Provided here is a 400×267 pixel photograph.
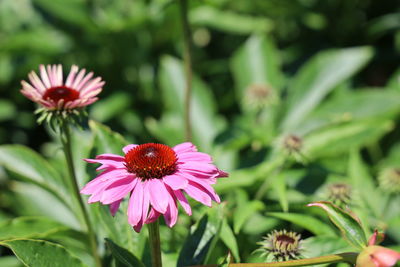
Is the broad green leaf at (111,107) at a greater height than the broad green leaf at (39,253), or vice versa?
the broad green leaf at (111,107)

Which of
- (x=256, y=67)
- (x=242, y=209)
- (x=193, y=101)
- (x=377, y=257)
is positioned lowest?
(x=377, y=257)

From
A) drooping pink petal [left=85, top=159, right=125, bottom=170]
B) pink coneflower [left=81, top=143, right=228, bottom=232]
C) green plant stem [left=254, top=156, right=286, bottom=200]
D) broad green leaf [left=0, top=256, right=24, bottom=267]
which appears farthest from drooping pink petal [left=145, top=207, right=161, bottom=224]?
broad green leaf [left=0, top=256, right=24, bottom=267]

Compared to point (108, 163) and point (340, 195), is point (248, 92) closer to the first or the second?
point (340, 195)

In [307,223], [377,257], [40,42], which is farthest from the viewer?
[40,42]

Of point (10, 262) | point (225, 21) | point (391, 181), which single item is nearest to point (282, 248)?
point (391, 181)

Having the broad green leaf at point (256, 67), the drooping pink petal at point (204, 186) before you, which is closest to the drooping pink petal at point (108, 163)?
the drooping pink petal at point (204, 186)

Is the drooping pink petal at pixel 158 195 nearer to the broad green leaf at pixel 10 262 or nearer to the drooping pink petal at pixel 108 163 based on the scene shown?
the drooping pink petal at pixel 108 163
